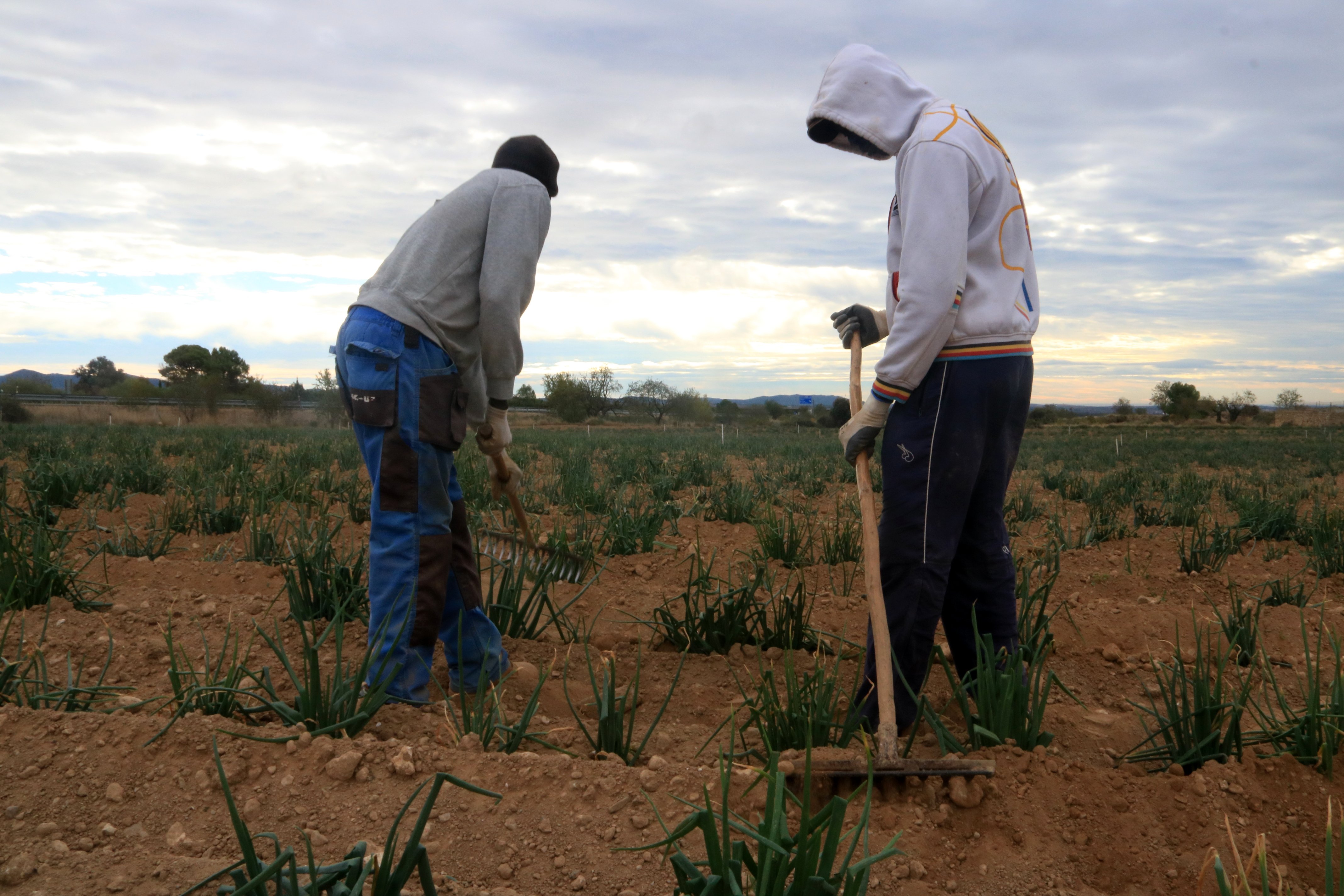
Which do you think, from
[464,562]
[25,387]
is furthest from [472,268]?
[25,387]

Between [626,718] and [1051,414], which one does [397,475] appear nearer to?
[626,718]

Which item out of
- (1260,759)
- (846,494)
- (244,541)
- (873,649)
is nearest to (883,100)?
(873,649)

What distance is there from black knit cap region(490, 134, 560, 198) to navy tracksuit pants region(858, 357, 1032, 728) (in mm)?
1622

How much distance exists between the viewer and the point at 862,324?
283 cm

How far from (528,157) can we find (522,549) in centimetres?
192

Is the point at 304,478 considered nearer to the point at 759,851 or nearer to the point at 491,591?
the point at 491,591

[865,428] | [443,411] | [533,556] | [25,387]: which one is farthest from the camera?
[25,387]

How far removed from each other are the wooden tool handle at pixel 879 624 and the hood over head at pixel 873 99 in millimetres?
770

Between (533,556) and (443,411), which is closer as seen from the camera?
(443,411)

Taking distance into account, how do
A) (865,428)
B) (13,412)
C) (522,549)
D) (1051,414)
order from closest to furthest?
(865,428)
(522,549)
(13,412)
(1051,414)

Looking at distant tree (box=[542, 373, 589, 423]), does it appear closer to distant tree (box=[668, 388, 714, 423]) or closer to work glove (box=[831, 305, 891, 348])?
distant tree (box=[668, 388, 714, 423])

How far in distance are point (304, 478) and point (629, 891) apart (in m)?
5.48

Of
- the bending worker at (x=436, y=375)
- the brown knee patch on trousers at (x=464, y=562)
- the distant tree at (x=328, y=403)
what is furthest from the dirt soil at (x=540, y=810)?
the distant tree at (x=328, y=403)

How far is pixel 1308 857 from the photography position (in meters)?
1.80
